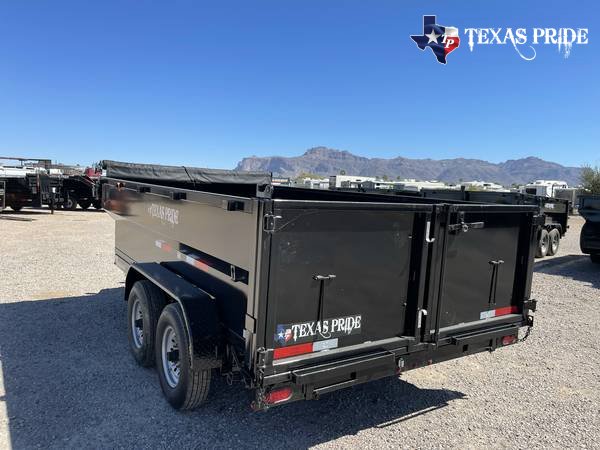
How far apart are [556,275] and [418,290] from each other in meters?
9.04

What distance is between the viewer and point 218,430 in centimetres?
346

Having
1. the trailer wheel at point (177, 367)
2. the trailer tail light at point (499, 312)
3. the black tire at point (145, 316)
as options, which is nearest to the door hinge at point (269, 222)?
the trailer wheel at point (177, 367)

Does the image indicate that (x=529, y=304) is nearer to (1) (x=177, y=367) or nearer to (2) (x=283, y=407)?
(2) (x=283, y=407)

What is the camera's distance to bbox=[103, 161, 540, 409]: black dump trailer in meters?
2.86

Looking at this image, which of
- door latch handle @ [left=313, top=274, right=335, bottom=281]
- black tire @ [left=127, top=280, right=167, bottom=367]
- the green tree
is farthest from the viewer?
the green tree

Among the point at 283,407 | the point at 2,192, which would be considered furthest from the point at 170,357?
the point at 2,192

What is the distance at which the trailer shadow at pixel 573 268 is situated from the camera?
35.0 feet

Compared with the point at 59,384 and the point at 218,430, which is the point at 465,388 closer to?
the point at 218,430

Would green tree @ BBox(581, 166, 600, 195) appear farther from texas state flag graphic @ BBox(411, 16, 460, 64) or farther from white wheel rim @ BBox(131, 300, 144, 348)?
white wheel rim @ BBox(131, 300, 144, 348)

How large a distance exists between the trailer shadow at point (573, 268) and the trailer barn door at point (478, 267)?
726cm

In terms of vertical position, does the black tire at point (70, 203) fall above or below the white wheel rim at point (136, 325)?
below

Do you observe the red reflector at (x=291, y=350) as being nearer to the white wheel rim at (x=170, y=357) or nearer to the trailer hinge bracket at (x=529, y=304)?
the white wheel rim at (x=170, y=357)

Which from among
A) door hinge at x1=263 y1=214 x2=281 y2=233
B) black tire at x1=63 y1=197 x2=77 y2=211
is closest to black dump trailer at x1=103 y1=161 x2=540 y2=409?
door hinge at x1=263 y1=214 x2=281 y2=233

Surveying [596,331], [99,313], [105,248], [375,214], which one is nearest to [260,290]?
[375,214]
